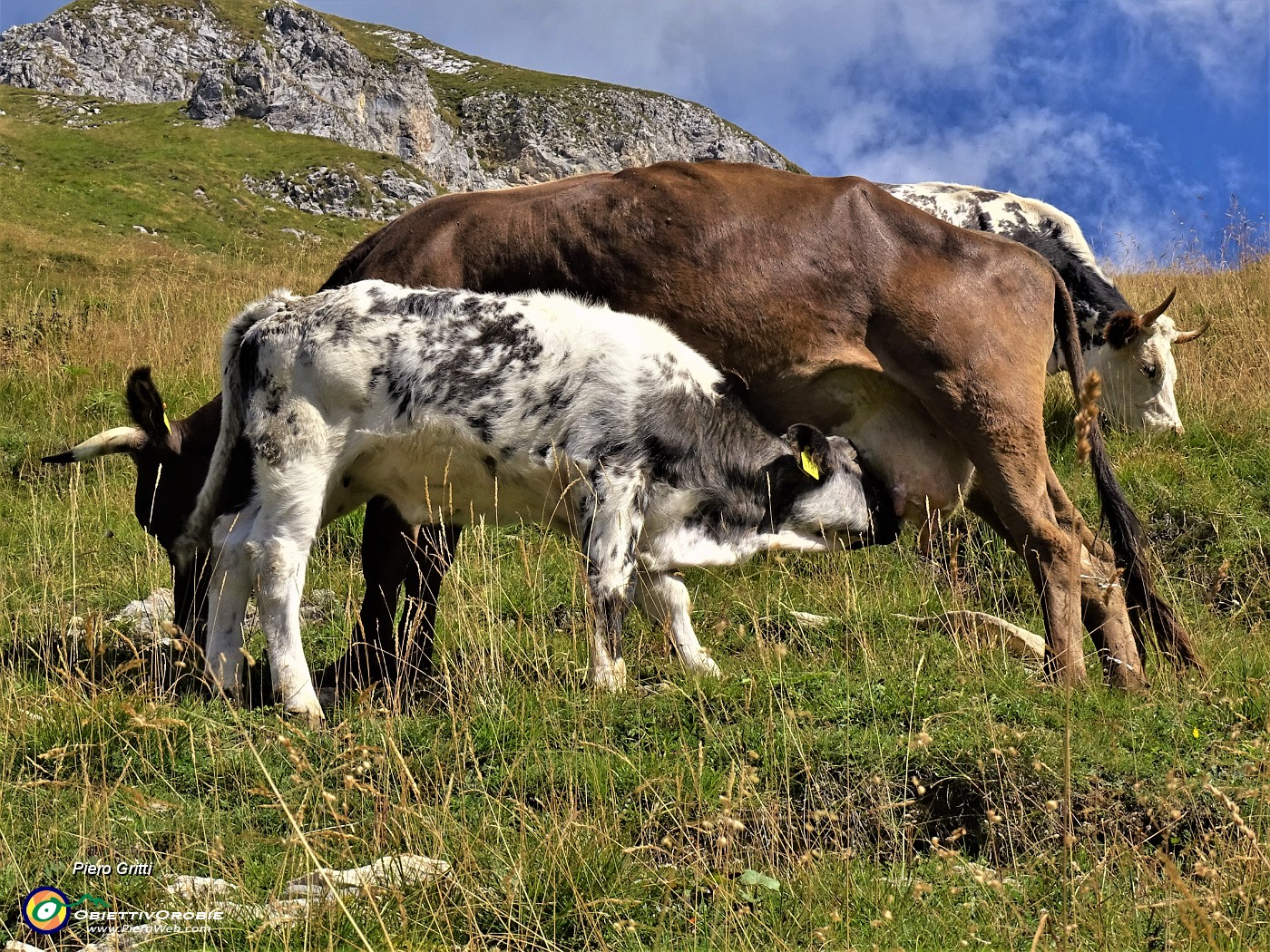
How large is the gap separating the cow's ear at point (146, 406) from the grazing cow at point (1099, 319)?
267 inches

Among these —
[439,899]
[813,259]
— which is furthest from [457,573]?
[439,899]

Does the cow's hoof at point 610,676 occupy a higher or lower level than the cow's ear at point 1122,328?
lower

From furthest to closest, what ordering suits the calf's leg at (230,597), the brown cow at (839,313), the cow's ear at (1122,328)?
1. the cow's ear at (1122,328)
2. the brown cow at (839,313)
3. the calf's leg at (230,597)

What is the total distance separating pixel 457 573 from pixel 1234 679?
13.6 ft

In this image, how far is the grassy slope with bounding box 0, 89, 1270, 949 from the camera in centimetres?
357

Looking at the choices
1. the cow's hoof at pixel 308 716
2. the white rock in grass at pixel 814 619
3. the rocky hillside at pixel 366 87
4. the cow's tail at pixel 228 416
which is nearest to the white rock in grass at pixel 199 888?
the cow's hoof at pixel 308 716

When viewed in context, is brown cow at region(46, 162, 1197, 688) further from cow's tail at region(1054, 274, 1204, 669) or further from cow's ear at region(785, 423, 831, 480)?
cow's ear at region(785, 423, 831, 480)

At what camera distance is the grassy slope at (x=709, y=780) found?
357 centimetres

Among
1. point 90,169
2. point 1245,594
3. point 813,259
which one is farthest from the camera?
point 90,169

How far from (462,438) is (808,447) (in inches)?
72.7

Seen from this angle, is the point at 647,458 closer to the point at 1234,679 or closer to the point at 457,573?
the point at 457,573

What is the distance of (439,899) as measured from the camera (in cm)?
358

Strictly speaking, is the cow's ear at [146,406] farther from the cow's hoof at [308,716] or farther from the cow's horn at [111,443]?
the cow's hoof at [308,716]

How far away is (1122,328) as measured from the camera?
10.1m
